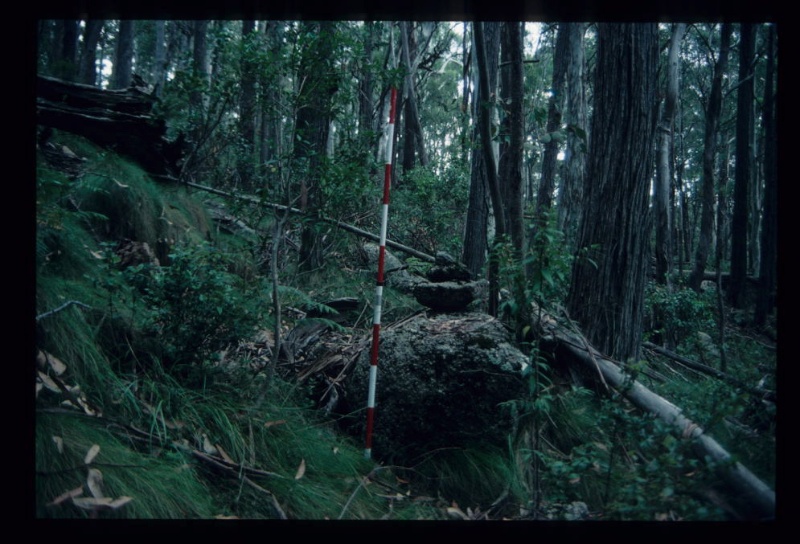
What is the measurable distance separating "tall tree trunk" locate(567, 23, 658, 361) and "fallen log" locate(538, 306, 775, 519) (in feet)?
1.18

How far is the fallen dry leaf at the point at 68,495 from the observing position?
2.21 metres

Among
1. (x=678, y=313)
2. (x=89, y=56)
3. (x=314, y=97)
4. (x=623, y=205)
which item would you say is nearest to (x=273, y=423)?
(x=314, y=97)

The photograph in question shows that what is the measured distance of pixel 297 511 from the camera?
2.72 m

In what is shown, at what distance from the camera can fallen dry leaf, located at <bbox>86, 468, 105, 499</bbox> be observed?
7.60ft

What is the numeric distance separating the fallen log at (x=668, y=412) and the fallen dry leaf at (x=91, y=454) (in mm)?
2649

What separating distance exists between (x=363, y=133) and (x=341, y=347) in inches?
73.1

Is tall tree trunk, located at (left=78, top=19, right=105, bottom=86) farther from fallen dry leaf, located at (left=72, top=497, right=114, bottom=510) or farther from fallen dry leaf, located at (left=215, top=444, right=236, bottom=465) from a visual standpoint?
fallen dry leaf, located at (left=72, top=497, right=114, bottom=510)

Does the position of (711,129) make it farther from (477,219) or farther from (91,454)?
(91,454)

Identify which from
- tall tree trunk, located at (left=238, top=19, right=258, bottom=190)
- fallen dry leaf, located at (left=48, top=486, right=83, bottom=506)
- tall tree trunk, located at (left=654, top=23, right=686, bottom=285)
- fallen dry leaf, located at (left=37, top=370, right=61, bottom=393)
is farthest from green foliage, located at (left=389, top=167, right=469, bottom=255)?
fallen dry leaf, located at (left=48, top=486, right=83, bottom=506)

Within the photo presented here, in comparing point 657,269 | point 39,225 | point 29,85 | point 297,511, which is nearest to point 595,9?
point 29,85

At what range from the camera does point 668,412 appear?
9.89 feet

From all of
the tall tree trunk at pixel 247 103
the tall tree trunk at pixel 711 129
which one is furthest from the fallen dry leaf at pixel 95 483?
the tall tree trunk at pixel 711 129

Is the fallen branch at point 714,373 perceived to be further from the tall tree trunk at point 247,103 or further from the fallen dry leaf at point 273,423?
the tall tree trunk at point 247,103

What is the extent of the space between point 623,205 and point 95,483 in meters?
4.03
